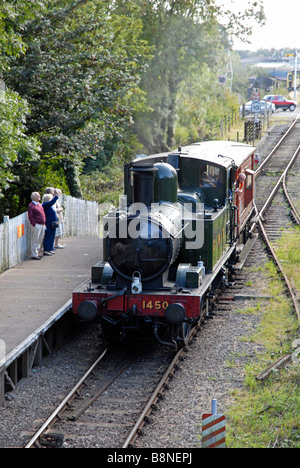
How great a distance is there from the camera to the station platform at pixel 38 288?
383 inches

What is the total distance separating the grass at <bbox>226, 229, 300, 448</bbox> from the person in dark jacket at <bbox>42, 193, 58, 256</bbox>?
4.92 metres

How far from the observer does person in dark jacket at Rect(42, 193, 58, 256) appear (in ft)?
46.3

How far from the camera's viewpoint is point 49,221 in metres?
14.3

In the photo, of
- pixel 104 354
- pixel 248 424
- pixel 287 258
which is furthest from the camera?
pixel 287 258

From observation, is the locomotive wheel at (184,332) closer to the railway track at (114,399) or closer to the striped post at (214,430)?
the railway track at (114,399)

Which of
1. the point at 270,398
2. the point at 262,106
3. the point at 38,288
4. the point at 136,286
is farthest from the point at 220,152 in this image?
the point at 262,106

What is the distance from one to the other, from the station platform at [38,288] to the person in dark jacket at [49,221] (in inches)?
10.4

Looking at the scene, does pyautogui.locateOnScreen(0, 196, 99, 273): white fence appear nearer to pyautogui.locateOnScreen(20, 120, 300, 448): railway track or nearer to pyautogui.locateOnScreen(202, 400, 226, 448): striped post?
pyautogui.locateOnScreen(20, 120, 300, 448): railway track

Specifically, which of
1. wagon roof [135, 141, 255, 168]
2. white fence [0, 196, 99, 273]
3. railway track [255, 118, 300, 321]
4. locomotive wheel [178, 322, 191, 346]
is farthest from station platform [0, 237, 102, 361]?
railway track [255, 118, 300, 321]

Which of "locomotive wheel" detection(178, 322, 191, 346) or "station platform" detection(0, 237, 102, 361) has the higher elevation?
"station platform" detection(0, 237, 102, 361)

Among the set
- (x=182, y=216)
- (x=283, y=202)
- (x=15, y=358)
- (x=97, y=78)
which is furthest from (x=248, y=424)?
(x=283, y=202)

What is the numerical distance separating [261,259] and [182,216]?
19.5 feet

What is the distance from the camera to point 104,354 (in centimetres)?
1025

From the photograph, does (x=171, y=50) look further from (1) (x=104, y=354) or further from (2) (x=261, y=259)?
(1) (x=104, y=354)
